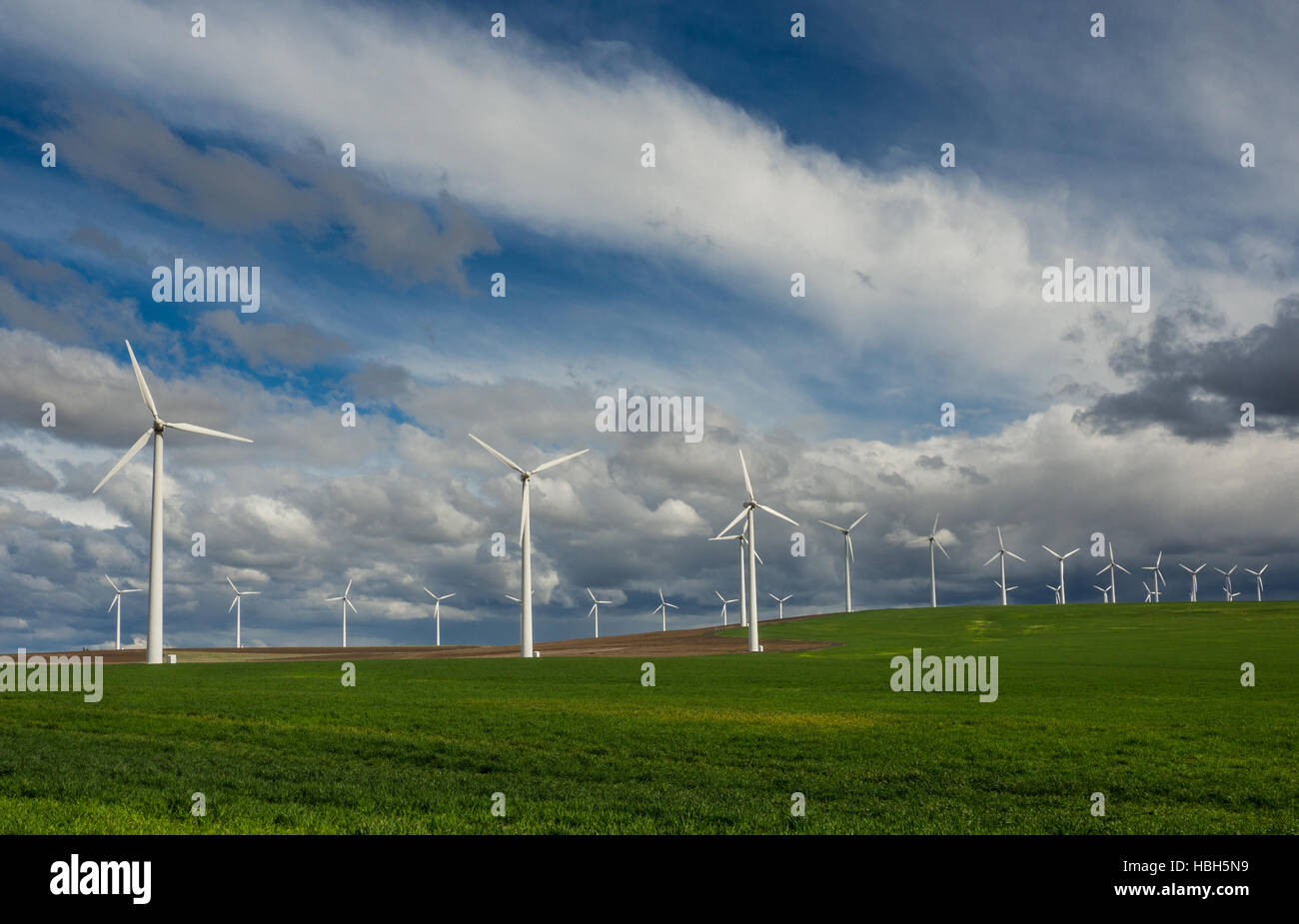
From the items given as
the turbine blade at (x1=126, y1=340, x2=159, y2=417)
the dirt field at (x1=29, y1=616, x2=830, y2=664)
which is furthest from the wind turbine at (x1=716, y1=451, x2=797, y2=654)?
the turbine blade at (x1=126, y1=340, x2=159, y2=417)

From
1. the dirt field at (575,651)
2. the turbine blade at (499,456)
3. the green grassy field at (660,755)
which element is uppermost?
the turbine blade at (499,456)

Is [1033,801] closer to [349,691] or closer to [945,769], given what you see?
[945,769]

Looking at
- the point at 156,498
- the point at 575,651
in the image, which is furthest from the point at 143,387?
the point at 575,651

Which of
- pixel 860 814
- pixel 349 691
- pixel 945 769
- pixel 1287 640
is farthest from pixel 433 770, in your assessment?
pixel 1287 640

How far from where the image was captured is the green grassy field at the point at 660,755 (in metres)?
19.4

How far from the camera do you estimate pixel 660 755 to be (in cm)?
2847

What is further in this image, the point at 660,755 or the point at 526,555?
the point at 526,555

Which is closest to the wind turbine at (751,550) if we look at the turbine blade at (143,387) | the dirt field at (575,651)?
the dirt field at (575,651)

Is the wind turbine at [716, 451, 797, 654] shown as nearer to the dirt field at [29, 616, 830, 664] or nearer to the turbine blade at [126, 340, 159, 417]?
the dirt field at [29, 616, 830, 664]

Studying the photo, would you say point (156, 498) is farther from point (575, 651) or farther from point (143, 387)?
point (575, 651)

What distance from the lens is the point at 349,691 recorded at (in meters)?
54.1

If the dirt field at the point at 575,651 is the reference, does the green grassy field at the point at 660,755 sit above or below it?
above

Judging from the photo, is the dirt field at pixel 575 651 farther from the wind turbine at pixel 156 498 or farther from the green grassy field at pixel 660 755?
the green grassy field at pixel 660 755
